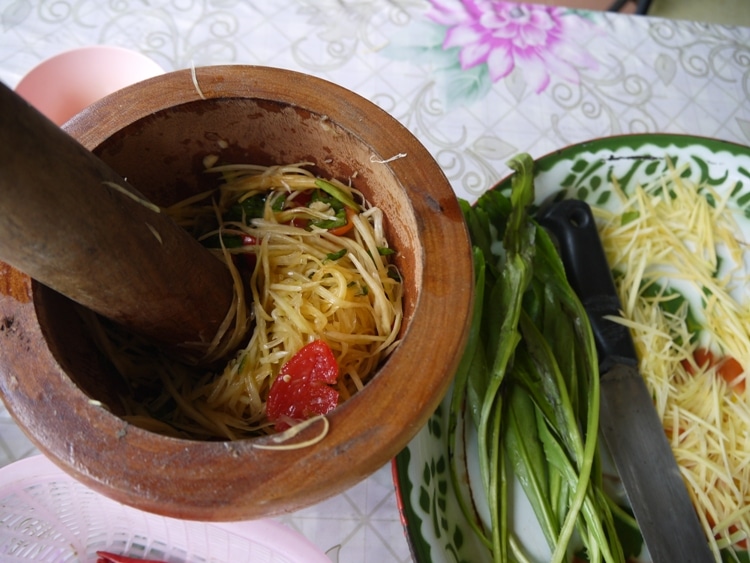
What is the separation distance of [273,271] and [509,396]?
399mm

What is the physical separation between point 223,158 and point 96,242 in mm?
249

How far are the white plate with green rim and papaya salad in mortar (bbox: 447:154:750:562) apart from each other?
0.04ft

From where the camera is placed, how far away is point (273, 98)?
61 cm

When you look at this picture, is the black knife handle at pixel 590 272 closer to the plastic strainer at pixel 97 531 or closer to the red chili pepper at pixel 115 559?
the plastic strainer at pixel 97 531

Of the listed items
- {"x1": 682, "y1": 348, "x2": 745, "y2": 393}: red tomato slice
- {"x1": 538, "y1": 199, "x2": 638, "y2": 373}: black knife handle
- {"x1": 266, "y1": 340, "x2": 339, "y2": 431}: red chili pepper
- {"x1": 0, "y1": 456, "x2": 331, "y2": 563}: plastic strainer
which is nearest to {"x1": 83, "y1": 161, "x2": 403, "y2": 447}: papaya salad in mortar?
{"x1": 266, "y1": 340, "x2": 339, "y2": 431}: red chili pepper

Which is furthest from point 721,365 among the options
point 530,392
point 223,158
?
point 223,158

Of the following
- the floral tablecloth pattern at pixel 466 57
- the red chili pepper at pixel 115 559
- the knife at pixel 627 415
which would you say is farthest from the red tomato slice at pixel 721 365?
the red chili pepper at pixel 115 559

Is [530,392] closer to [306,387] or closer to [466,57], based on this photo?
[306,387]

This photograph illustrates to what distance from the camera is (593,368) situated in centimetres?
82

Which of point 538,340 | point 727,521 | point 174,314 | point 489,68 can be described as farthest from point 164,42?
point 727,521

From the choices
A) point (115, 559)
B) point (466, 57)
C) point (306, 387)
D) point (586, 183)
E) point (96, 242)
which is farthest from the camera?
point (466, 57)

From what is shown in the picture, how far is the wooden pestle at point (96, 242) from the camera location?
15.5 inches

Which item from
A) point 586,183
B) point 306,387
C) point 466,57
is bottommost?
point 306,387

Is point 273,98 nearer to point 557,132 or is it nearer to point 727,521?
point 557,132
